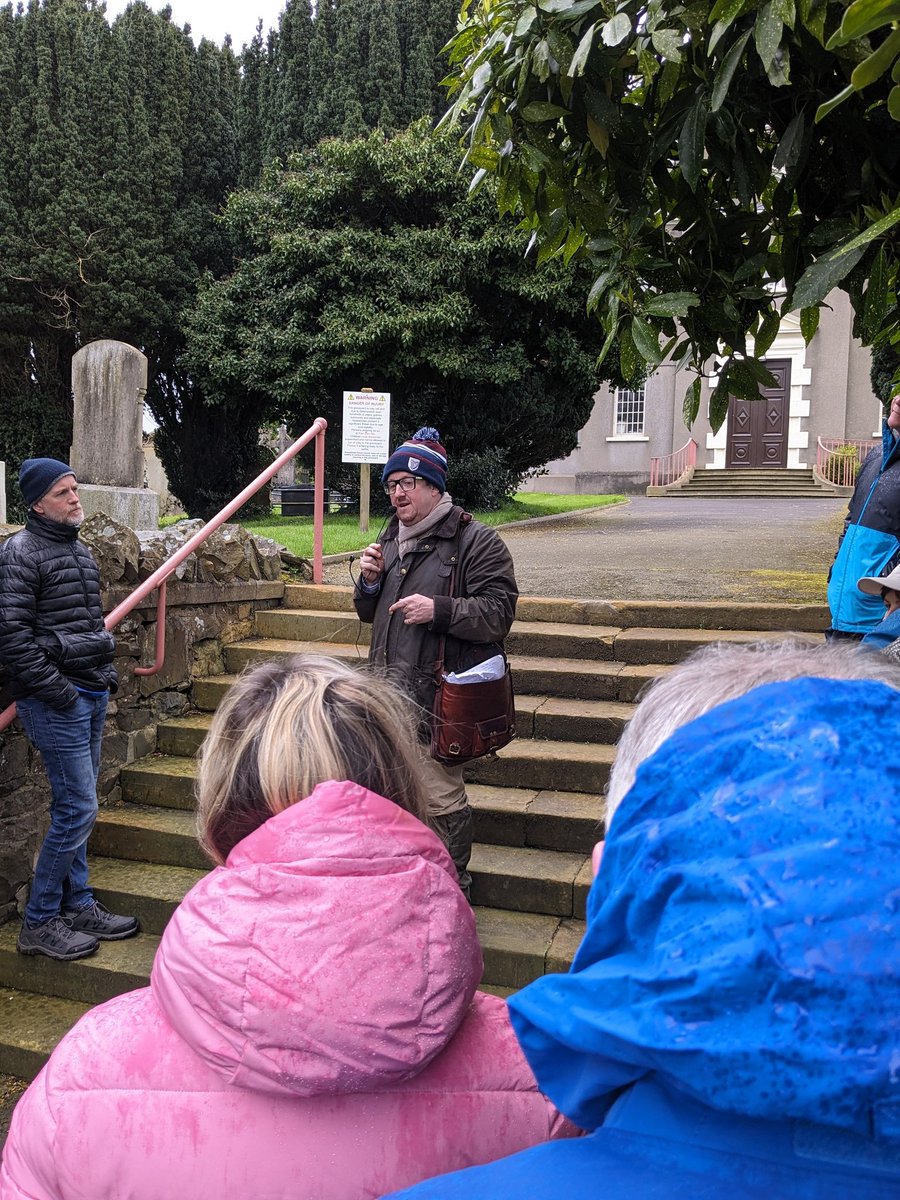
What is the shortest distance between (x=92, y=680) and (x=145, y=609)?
1.26m

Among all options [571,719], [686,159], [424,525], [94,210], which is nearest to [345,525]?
[571,719]

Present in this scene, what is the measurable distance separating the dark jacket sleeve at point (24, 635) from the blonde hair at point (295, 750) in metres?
2.50

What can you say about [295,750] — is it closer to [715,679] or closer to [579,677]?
[715,679]

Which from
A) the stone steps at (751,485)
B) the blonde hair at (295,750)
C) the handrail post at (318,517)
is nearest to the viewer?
the blonde hair at (295,750)

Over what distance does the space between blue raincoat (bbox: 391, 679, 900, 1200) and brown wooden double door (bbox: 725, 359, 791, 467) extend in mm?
25724

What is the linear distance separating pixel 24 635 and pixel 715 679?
Result: 132 inches

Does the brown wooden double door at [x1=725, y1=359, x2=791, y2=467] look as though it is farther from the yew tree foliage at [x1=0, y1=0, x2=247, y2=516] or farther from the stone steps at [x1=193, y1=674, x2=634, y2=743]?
the stone steps at [x1=193, y1=674, x2=634, y2=743]

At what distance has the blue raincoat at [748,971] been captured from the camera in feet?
1.94

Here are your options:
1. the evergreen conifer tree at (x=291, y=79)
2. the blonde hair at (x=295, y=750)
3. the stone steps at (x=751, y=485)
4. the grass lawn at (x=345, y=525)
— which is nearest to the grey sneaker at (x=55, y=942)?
the blonde hair at (x=295, y=750)

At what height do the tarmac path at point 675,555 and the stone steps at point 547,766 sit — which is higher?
the tarmac path at point 675,555

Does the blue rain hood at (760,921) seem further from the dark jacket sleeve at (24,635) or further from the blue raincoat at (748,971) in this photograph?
the dark jacket sleeve at (24,635)

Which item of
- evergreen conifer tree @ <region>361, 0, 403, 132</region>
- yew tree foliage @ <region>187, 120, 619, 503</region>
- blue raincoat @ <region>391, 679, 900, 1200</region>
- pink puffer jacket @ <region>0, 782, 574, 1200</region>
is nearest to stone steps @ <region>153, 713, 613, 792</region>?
pink puffer jacket @ <region>0, 782, 574, 1200</region>

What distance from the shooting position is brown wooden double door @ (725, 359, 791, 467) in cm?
2514

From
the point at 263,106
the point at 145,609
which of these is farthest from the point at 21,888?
the point at 263,106
